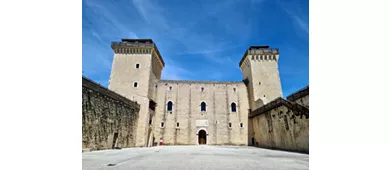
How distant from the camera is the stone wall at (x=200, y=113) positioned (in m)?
20.6

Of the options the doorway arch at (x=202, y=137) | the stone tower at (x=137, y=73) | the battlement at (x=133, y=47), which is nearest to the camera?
the stone tower at (x=137, y=73)

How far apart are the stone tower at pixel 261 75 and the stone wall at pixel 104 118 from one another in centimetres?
1392

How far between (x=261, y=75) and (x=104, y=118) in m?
17.9

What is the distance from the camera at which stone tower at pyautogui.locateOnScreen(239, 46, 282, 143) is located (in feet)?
68.9

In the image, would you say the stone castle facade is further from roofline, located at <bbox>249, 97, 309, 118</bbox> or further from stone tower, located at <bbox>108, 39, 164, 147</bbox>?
roofline, located at <bbox>249, 97, 309, 118</bbox>

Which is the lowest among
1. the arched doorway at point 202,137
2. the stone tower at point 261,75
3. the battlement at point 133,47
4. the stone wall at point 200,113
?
A: the arched doorway at point 202,137

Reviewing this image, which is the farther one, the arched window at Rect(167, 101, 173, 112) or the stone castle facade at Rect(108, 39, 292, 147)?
the arched window at Rect(167, 101, 173, 112)

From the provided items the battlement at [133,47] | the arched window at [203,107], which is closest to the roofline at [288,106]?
the arched window at [203,107]

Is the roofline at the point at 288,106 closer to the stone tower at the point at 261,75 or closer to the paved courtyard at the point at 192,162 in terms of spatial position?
the stone tower at the point at 261,75

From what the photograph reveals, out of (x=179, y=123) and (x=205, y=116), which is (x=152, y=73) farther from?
(x=205, y=116)

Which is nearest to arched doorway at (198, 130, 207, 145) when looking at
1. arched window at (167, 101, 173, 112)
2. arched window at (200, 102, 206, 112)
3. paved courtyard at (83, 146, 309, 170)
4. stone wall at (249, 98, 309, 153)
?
arched window at (200, 102, 206, 112)
